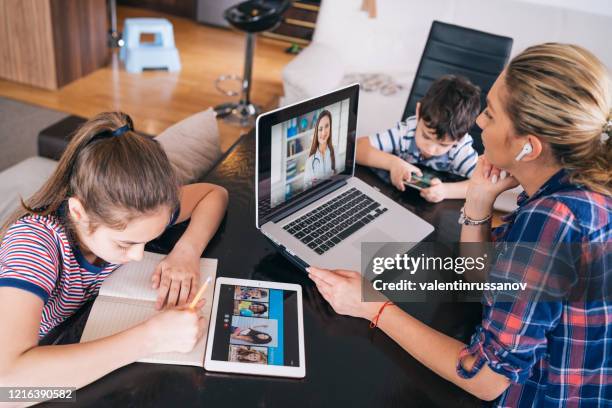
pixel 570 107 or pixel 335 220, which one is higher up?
pixel 570 107

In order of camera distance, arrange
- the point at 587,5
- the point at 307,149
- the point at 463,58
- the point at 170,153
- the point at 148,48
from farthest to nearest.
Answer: the point at 148,48 < the point at 587,5 < the point at 463,58 < the point at 170,153 < the point at 307,149

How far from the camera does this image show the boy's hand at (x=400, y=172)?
157cm

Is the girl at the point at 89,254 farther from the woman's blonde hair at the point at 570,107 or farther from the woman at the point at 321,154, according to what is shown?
the woman's blonde hair at the point at 570,107

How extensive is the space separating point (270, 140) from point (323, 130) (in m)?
0.19

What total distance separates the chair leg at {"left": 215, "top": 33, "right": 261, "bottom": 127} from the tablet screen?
2523mm

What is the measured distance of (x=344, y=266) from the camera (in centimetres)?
121

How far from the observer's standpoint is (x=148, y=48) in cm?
391

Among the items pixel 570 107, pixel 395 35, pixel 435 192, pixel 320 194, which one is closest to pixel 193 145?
pixel 320 194

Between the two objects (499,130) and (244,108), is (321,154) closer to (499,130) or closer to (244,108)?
(499,130)

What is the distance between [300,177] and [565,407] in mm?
712

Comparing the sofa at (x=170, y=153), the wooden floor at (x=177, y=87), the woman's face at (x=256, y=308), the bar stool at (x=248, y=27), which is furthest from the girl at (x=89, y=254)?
the bar stool at (x=248, y=27)

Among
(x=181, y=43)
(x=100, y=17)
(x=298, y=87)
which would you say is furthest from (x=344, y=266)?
(x=181, y=43)

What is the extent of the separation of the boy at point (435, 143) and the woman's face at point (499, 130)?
448mm

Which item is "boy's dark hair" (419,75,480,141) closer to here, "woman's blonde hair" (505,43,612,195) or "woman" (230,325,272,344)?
"woman's blonde hair" (505,43,612,195)
